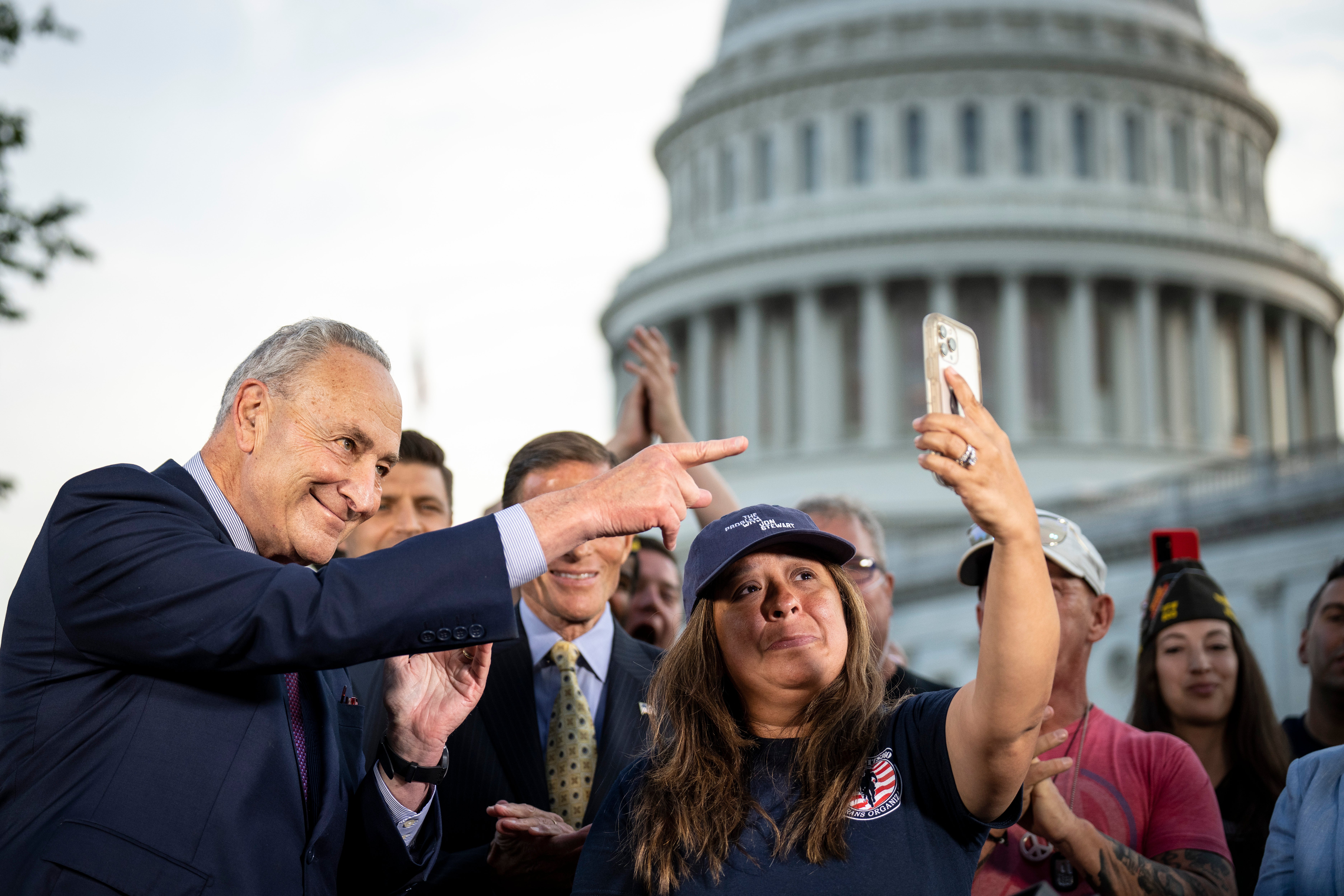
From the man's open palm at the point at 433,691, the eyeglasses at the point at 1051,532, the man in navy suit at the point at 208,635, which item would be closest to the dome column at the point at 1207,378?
the eyeglasses at the point at 1051,532

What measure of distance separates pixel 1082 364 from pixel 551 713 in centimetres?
5307

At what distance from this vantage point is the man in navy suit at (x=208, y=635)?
10.4 feet

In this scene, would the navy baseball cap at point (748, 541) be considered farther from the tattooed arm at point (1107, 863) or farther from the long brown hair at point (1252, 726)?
the long brown hair at point (1252, 726)

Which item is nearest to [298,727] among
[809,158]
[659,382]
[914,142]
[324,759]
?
[324,759]

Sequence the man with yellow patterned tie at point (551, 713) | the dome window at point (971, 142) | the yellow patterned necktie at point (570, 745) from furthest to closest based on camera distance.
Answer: the dome window at point (971, 142) → the yellow patterned necktie at point (570, 745) → the man with yellow patterned tie at point (551, 713)

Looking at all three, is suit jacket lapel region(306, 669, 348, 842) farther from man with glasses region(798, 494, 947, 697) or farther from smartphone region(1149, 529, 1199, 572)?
smartphone region(1149, 529, 1199, 572)

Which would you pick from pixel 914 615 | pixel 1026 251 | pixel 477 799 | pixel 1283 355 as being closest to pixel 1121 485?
pixel 914 615

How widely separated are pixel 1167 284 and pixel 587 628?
5606cm

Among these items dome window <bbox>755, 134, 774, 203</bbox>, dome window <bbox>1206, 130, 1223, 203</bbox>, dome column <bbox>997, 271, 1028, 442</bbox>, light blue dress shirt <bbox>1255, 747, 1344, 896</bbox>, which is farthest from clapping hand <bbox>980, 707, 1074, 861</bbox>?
dome window <bbox>1206, 130, 1223, 203</bbox>

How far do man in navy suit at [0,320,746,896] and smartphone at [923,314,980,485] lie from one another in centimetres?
56

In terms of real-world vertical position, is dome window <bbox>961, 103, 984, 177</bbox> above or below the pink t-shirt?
above

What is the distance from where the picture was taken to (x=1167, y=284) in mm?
57469

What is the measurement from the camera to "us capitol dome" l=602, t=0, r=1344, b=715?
56.2 metres

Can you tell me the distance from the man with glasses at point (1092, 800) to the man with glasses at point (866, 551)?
2.68 ft
